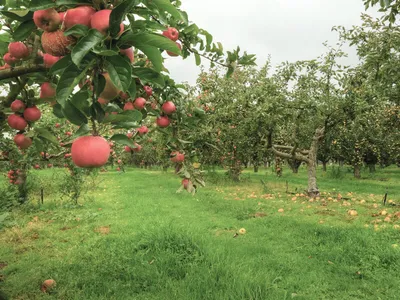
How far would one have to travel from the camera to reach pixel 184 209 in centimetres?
923

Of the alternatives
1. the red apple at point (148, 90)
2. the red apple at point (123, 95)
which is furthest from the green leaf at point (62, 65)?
the red apple at point (148, 90)

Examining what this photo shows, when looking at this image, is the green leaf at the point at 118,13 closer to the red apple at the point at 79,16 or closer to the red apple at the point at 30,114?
the red apple at the point at 79,16

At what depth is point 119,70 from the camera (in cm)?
106

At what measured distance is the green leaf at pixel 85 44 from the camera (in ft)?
3.05

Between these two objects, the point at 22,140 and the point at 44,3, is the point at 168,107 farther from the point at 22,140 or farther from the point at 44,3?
the point at 44,3

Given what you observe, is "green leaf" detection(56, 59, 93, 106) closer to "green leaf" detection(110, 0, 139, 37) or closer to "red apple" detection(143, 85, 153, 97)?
"green leaf" detection(110, 0, 139, 37)

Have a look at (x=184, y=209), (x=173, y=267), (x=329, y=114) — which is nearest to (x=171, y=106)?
(x=173, y=267)

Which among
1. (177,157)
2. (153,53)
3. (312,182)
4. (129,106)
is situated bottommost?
(312,182)

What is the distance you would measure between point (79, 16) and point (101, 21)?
4.1 inches

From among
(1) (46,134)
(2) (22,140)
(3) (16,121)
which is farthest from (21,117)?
(1) (46,134)

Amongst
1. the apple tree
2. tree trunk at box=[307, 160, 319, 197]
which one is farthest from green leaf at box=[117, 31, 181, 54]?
tree trunk at box=[307, 160, 319, 197]

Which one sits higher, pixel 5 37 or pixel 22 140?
pixel 5 37

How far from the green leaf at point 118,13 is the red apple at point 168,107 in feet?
4.43

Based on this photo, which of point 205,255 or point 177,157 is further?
point 205,255
